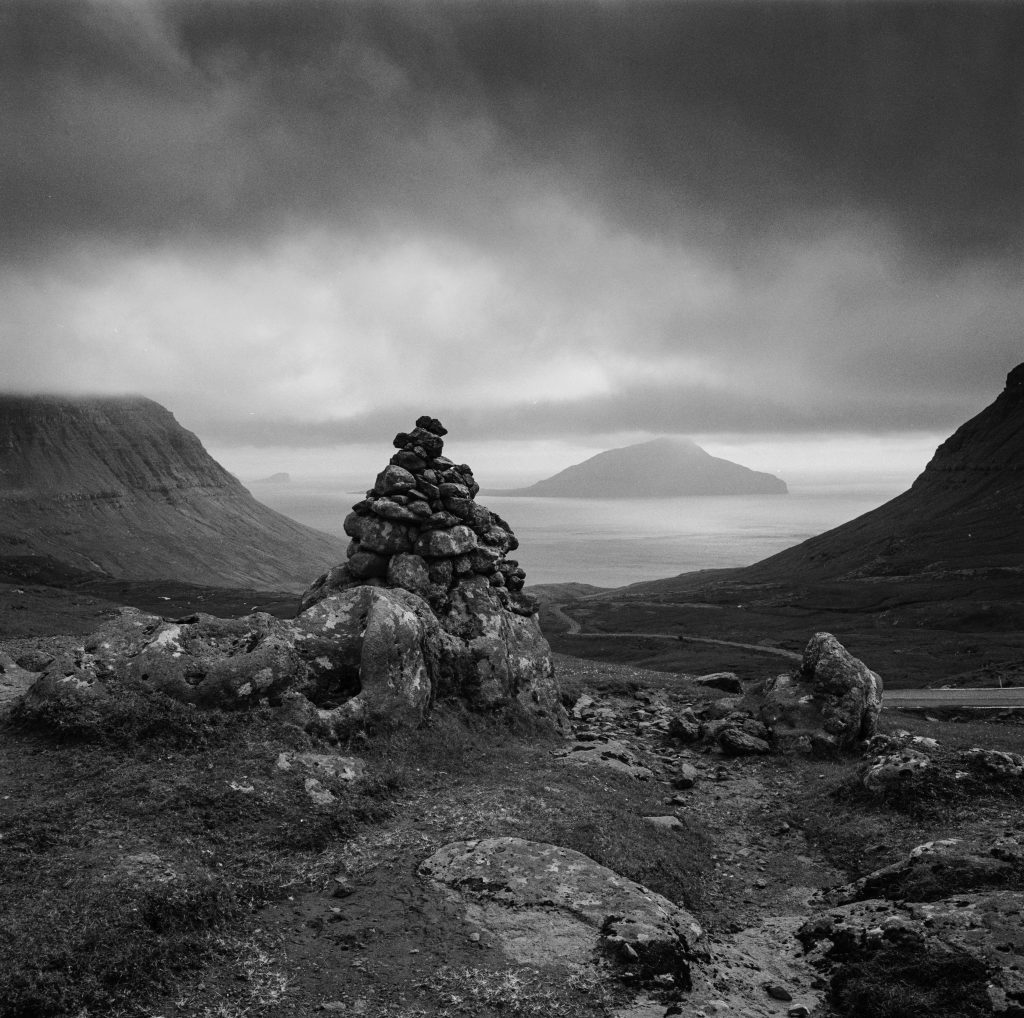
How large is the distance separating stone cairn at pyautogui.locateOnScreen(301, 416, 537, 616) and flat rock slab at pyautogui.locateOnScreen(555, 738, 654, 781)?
29.5 ft

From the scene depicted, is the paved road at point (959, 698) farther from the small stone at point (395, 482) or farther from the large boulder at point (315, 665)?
the small stone at point (395, 482)

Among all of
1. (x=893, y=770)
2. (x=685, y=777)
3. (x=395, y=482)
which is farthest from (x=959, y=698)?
(x=395, y=482)

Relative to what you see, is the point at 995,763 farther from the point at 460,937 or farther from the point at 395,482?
the point at 395,482

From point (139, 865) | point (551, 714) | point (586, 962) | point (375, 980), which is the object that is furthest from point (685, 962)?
point (551, 714)

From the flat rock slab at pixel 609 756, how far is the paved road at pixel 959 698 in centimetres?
5455

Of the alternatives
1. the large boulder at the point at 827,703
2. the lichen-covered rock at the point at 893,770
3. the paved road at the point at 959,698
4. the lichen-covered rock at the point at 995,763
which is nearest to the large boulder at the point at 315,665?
the large boulder at the point at 827,703

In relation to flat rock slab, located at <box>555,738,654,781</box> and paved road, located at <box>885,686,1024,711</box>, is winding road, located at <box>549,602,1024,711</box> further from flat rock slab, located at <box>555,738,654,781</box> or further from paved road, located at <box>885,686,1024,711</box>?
flat rock slab, located at <box>555,738,654,781</box>

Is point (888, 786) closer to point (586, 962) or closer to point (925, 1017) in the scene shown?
point (925, 1017)

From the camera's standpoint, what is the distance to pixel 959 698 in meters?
76.8

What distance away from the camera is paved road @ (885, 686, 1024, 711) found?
72.5m

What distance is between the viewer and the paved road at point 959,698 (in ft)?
238

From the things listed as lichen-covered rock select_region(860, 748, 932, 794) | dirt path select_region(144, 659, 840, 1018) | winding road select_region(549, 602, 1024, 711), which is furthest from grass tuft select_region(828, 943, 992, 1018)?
winding road select_region(549, 602, 1024, 711)

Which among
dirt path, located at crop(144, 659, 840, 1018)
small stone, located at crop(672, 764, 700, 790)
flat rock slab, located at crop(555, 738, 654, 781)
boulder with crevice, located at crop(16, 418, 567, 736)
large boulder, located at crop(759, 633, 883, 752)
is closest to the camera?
dirt path, located at crop(144, 659, 840, 1018)

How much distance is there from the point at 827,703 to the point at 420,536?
21.7 meters
